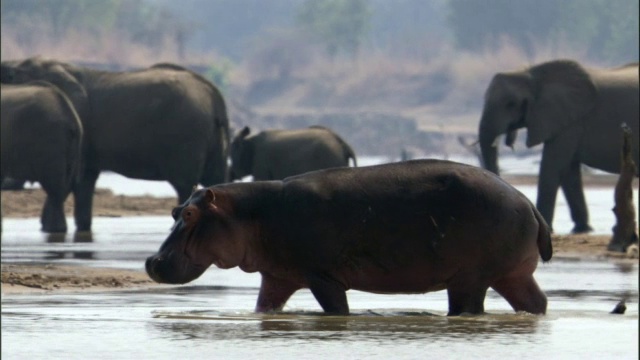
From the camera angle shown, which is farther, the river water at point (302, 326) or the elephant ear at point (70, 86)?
the elephant ear at point (70, 86)

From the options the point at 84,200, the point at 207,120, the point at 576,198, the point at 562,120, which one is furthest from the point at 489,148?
the point at 84,200

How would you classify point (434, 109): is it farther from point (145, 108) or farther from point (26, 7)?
point (145, 108)

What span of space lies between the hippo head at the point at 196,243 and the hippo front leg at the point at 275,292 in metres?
0.28

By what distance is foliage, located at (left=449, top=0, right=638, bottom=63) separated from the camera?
399ft

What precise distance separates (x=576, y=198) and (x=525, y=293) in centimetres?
1449

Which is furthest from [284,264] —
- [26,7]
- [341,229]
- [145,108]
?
[26,7]

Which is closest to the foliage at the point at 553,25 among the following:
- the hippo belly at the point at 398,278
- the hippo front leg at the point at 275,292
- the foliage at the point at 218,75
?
the foliage at the point at 218,75

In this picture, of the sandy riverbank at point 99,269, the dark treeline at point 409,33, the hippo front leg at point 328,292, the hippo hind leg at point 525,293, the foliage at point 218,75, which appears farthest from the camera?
the dark treeline at point 409,33

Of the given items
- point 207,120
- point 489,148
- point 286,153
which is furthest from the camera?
point 286,153

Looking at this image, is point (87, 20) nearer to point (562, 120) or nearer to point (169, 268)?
point (562, 120)

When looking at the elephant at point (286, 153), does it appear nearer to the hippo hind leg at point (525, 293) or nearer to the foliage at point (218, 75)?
the hippo hind leg at point (525, 293)

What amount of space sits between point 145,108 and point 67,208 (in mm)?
4615

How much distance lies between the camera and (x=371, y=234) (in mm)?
12875

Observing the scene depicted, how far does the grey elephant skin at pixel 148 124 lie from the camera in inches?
1064
